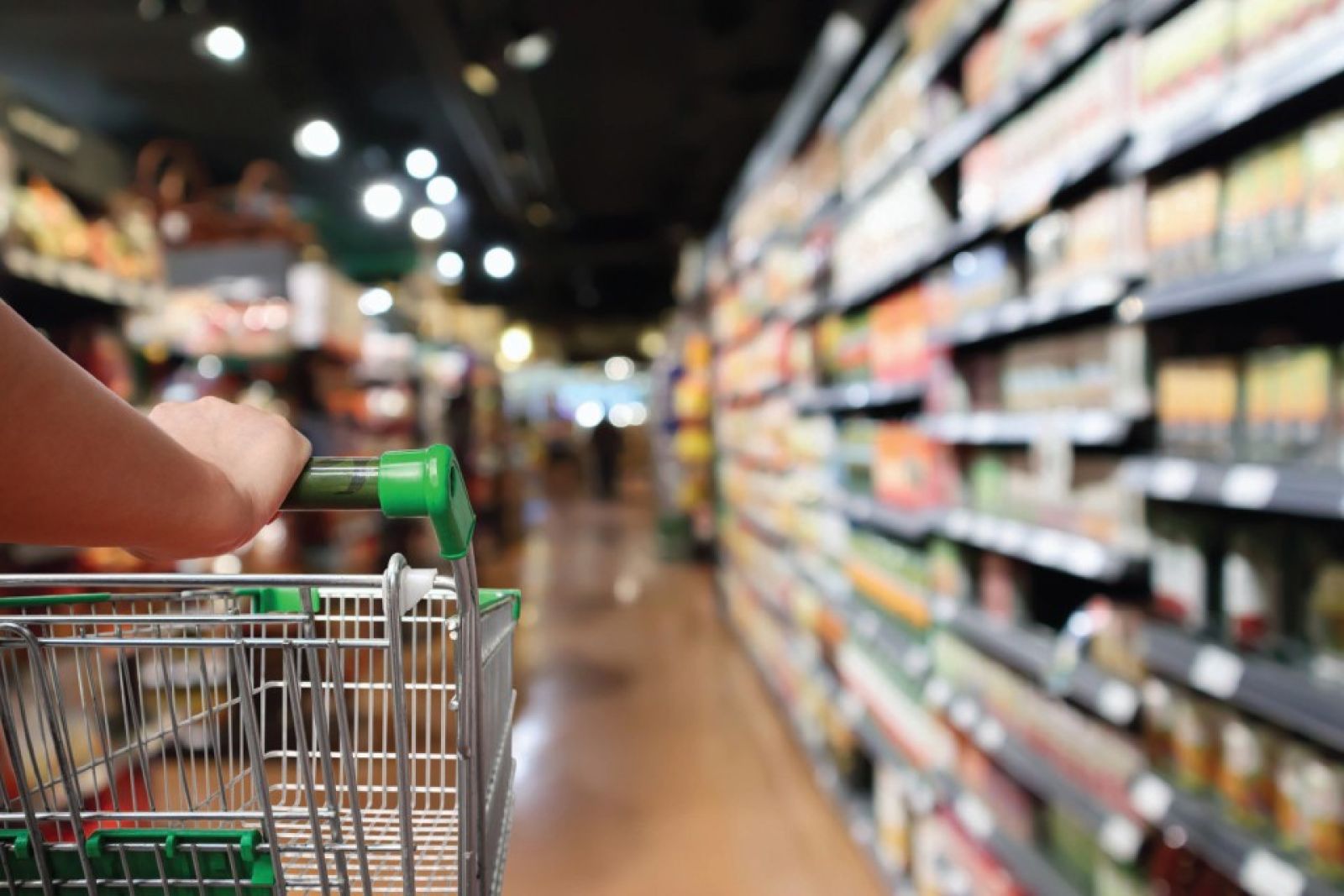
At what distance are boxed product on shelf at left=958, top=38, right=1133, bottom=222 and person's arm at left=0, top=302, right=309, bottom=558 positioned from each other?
163cm

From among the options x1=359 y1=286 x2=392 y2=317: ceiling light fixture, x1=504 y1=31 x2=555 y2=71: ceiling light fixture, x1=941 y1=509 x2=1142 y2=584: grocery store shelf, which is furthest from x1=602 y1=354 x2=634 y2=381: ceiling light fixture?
x1=941 y1=509 x2=1142 y2=584: grocery store shelf

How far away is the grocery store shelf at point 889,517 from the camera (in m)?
2.63

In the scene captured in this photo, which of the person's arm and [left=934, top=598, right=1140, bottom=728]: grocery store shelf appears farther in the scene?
[left=934, top=598, right=1140, bottom=728]: grocery store shelf

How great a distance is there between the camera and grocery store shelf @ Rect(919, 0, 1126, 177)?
5.65ft

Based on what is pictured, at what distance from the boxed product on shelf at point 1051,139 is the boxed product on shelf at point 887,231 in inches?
8.5

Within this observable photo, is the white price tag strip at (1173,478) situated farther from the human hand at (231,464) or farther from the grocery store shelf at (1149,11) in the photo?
the human hand at (231,464)

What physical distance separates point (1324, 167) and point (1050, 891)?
1.47m

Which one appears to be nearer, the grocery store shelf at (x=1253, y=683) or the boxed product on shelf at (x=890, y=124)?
the grocery store shelf at (x=1253, y=683)

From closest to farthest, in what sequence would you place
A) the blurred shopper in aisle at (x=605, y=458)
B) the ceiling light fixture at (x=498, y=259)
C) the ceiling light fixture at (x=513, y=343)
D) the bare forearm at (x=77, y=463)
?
the bare forearm at (x=77, y=463) < the ceiling light fixture at (x=498, y=259) < the ceiling light fixture at (x=513, y=343) < the blurred shopper in aisle at (x=605, y=458)

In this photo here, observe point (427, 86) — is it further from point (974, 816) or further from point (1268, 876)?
point (1268, 876)

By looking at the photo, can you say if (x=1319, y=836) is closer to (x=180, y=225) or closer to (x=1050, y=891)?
(x=1050, y=891)

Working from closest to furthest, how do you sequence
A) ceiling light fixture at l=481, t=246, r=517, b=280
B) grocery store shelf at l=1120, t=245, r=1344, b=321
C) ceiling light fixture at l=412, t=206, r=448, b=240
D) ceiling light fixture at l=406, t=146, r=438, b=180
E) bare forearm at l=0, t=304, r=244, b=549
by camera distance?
bare forearm at l=0, t=304, r=244, b=549
grocery store shelf at l=1120, t=245, r=1344, b=321
ceiling light fixture at l=406, t=146, r=438, b=180
ceiling light fixture at l=412, t=206, r=448, b=240
ceiling light fixture at l=481, t=246, r=517, b=280

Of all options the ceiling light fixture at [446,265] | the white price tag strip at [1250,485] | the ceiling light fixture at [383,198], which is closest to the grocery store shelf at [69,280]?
the white price tag strip at [1250,485]

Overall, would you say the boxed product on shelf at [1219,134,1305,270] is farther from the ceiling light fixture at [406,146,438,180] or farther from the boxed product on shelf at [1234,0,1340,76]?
the ceiling light fixture at [406,146,438,180]
